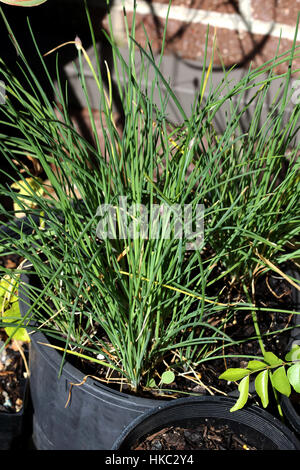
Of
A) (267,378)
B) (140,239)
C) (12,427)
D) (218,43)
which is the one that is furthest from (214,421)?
(218,43)

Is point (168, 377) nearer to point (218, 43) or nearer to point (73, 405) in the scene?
point (73, 405)

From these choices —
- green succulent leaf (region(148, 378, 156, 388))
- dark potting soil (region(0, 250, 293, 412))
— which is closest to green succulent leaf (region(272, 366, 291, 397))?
dark potting soil (region(0, 250, 293, 412))

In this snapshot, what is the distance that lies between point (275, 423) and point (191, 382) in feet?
0.58

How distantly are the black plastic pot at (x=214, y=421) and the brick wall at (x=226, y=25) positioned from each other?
87 cm

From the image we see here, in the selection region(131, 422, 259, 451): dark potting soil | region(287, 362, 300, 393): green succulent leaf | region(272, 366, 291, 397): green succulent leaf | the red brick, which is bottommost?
region(131, 422, 259, 451): dark potting soil

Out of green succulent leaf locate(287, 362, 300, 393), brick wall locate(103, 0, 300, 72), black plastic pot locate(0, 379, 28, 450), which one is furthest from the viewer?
brick wall locate(103, 0, 300, 72)

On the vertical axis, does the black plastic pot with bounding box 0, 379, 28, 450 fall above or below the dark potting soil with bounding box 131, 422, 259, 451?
below

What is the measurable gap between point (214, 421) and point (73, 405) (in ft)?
0.72

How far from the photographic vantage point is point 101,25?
1410 millimetres

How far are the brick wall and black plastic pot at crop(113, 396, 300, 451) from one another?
870 mm

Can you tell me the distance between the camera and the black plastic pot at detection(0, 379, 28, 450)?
100cm

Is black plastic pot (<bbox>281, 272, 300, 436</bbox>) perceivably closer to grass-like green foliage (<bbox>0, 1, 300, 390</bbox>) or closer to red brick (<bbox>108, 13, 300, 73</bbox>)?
grass-like green foliage (<bbox>0, 1, 300, 390</bbox>)

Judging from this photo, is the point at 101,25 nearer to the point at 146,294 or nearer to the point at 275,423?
the point at 146,294
